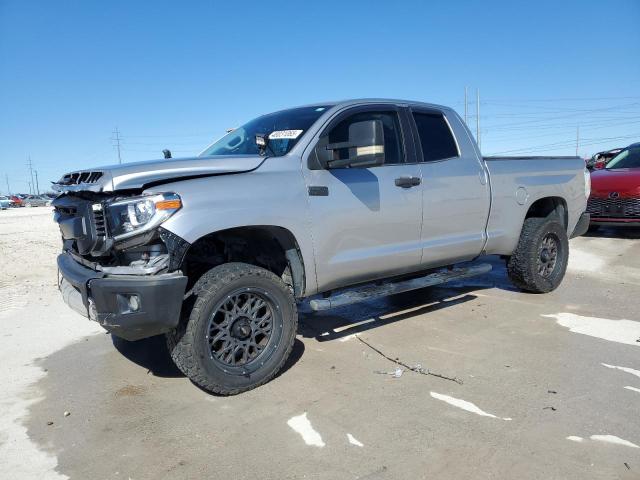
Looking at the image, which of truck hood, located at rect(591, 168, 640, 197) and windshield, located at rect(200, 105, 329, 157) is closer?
windshield, located at rect(200, 105, 329, 157)

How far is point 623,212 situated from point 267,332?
7888 mm

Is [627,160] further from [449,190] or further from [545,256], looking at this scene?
[449,190]

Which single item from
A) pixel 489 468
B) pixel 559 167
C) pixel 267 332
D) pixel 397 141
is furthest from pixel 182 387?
pixel 559 167

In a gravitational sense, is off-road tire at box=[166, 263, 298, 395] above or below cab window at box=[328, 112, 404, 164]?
below

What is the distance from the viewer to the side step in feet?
12.3

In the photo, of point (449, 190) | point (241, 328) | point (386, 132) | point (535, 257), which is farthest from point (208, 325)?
point (535, 257)

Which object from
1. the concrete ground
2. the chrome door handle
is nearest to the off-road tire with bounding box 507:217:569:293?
the concrete ground

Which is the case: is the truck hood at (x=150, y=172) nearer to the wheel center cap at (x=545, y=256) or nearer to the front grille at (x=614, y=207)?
the wheel center cap at (x=545, y=256)

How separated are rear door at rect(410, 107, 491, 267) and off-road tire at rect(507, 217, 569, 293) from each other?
0.80 m

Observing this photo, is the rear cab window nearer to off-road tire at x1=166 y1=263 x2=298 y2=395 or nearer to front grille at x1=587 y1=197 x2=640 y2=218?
off-road tire at x1=166 y1=263 x2=298 y2=395

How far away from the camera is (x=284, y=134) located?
3.87 metres

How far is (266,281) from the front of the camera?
338 cm

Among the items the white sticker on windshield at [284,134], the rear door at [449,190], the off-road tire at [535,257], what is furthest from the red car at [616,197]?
the white sticker on windshield at [284,134]

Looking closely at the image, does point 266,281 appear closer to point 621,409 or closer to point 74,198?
point 74,198
